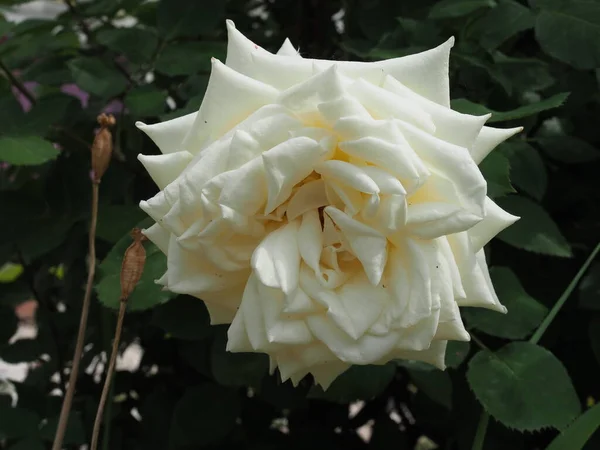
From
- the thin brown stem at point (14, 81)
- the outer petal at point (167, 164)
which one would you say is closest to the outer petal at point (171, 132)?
the outer petal at point (167, 164)

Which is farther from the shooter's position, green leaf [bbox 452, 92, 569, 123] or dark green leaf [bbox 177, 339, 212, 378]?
dark green leaf [bbox 177, 339, 212, 378]

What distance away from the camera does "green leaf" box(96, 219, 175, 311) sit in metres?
0.60

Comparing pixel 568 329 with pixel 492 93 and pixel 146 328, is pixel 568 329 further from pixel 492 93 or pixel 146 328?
pixel 146 328

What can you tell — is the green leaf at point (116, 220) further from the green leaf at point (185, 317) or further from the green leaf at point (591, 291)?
the green leaf at point (591, 291)

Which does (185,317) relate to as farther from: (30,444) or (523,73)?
(523,73)

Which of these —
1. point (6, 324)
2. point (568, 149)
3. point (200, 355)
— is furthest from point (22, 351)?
point (568, 149)

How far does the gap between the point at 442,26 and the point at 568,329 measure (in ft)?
1.26

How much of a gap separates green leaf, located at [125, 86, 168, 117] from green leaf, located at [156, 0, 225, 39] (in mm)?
103

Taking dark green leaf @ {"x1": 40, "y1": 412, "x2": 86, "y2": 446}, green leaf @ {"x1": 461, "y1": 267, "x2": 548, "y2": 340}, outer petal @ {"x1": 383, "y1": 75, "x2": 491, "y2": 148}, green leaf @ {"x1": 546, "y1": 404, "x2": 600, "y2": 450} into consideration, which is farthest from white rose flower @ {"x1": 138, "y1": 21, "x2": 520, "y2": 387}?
dark green leaf @ {"x1": 40, "y1": 412, "x2": 86, "y2": 446}

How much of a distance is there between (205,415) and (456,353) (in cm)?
34

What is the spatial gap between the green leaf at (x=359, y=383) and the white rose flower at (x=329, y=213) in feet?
0.75

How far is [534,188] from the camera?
730mm

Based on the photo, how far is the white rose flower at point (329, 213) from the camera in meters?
0.42

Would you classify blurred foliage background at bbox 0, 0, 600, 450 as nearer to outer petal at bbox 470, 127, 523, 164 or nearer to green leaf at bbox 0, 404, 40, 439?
green leaf at bbox 0, 404, 40, 439
